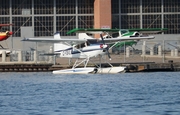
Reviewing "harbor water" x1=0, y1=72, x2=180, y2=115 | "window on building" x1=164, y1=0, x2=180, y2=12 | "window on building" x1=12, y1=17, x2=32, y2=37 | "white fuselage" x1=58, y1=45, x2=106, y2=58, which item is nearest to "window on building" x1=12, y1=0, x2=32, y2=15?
"window on building" x1=12, y1=17, x2=32, y2=37

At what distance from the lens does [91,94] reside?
3572 cm

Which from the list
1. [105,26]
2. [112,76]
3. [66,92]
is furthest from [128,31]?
[66,92]

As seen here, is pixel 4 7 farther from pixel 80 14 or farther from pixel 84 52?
pixel 84 52

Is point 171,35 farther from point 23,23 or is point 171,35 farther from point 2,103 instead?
point 2,103

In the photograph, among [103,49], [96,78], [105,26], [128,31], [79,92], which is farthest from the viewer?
[105,26]

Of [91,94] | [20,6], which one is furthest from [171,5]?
[91,94]

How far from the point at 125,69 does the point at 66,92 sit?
1613cm

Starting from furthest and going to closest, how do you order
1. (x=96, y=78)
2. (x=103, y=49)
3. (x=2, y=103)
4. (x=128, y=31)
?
(x=128, y=31)
(x=103, y=49)
(x=96, y=78)
(x=2, y=103)

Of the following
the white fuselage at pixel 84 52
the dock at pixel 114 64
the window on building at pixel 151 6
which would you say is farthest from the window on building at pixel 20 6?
the white fuselage at pixel 84 52

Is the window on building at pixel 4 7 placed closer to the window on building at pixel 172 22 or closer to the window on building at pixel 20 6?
the window on building at pixel 20 6

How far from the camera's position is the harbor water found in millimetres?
29328

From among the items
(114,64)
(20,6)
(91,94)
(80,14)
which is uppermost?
(20,6)

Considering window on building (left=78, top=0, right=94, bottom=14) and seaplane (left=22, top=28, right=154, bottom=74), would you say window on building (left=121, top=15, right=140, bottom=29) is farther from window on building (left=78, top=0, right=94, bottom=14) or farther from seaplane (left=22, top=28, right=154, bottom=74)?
seaplane (left=22, top=28, right=154, bottom=74)

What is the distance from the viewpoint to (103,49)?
52.7 metres
